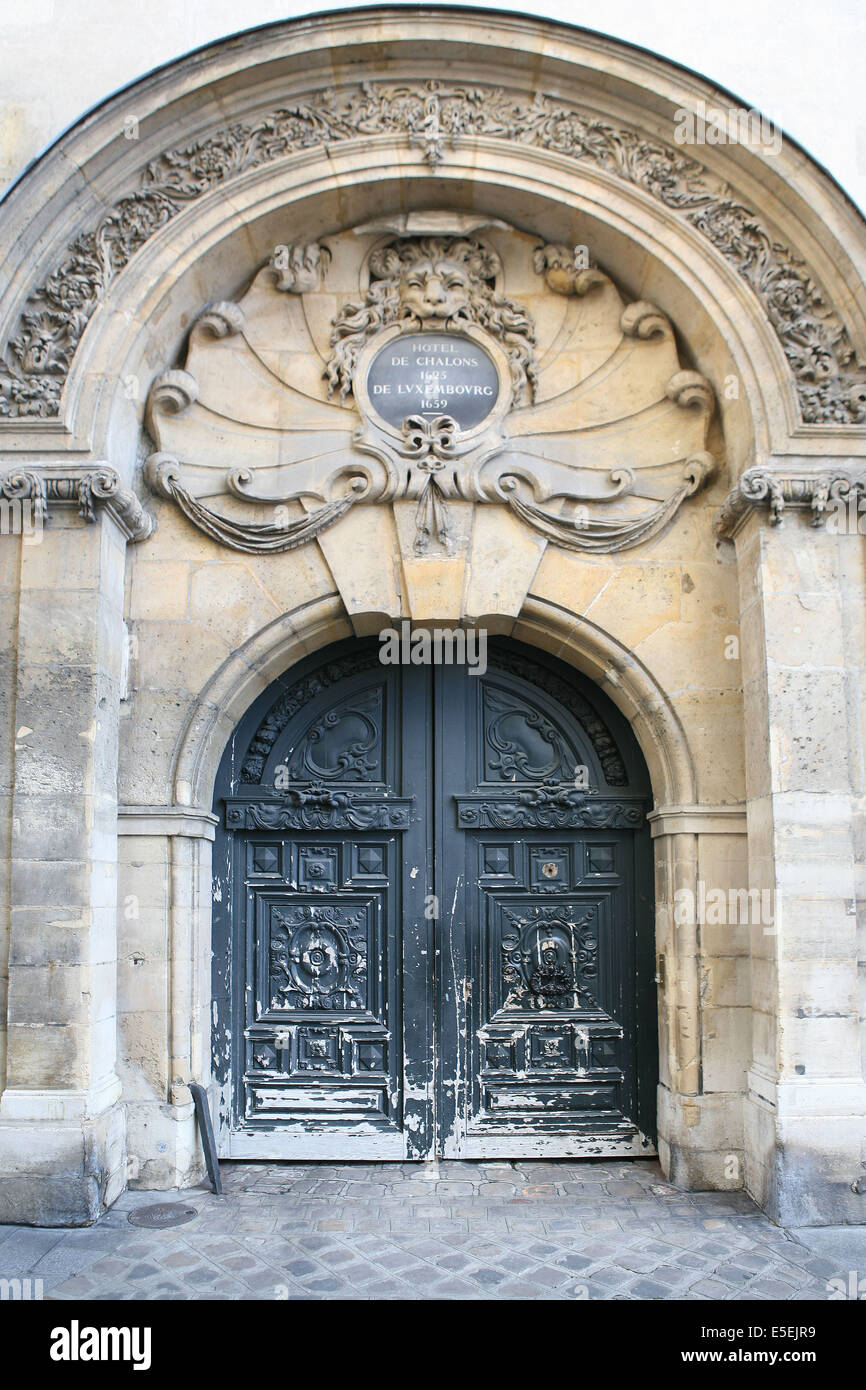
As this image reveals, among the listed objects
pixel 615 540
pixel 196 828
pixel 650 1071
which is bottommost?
pixel 650 1071

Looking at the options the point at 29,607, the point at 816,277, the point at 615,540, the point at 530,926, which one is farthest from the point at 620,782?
the point at 29,607

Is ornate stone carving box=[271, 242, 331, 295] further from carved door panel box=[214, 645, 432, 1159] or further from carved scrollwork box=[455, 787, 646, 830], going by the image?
carved scrollwork box=[455, 787, 646, 830]

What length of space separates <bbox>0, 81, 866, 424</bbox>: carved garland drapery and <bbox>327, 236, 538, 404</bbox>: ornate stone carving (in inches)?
20.0

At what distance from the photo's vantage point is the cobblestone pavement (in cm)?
399

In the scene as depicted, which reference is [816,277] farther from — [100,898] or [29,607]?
[100,898]

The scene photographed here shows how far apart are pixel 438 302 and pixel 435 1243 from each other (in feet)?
14.9

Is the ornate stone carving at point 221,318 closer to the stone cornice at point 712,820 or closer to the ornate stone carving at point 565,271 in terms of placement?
the ornate stone carving at point 565,271

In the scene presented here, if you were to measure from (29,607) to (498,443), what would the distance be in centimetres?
247

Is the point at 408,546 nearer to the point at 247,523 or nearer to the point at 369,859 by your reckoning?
the point at 247,523

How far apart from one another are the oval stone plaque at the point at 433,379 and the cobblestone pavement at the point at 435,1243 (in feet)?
12.7

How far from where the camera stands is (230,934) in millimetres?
5594

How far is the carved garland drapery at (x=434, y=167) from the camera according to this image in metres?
5.14

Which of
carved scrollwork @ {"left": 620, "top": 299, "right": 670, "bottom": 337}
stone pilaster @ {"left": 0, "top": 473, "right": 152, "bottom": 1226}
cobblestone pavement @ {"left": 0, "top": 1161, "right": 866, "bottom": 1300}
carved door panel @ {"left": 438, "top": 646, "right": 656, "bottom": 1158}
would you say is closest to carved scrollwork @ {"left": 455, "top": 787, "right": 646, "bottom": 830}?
carved door panel @ {"left": 438, "top": 646, "right": 656, "bottom": 1158}

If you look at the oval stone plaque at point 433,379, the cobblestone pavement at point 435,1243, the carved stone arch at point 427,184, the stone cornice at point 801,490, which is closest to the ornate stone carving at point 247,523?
the carved stone arch at point 427,184
